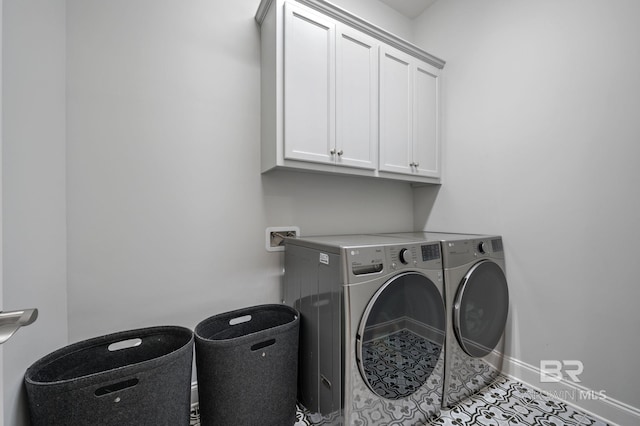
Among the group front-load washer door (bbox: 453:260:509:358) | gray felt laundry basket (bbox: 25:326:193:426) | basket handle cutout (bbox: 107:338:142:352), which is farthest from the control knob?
basket handle cutout (bbox: 107:338:142:352)

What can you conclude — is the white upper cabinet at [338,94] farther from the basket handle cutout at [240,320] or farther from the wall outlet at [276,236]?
the basket handle cutout at [240,320]

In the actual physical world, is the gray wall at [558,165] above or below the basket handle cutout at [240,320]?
above

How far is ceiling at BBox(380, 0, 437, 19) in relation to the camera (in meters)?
2.12

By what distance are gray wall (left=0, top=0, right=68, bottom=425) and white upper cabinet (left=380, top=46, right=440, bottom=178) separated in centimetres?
164

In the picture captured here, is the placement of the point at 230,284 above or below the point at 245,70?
below

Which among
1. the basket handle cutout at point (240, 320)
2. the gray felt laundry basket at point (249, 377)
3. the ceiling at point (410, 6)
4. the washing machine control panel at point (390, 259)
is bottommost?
the gray felt laundry basket at point (249, 377)

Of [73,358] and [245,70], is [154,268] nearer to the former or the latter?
[73,358]

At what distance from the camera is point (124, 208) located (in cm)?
127

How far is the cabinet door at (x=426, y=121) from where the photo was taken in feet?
6.26

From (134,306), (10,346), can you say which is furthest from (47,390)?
(134,306)

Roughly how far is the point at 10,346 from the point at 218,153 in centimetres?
109

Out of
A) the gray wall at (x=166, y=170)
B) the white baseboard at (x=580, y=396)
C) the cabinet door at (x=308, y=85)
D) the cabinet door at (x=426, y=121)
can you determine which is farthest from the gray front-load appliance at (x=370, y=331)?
the cabinet door at (x=426, y=121)

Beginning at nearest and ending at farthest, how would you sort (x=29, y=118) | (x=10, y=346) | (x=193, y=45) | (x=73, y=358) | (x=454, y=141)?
(x=10, y=346), (x=29, y=118), (x=73, y=358), (x=193, y=45), (x=454, y=141)

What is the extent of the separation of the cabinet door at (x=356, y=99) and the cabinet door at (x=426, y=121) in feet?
1.31
